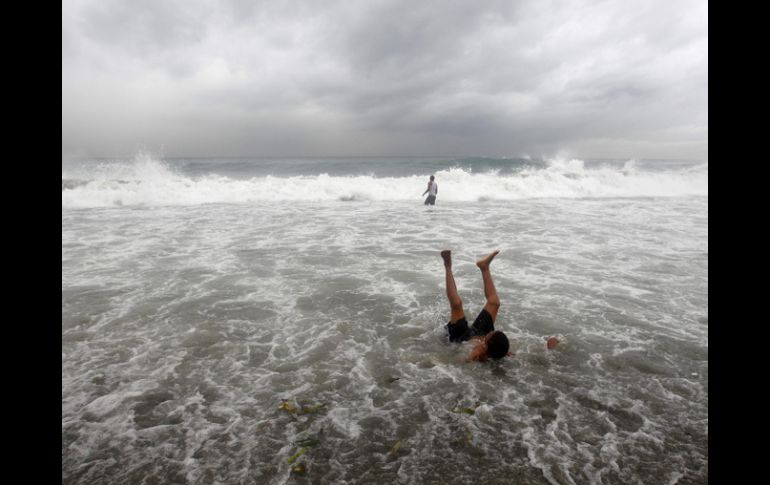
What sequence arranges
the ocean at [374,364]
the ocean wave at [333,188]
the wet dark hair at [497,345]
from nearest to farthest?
the ocean at [374,364], the wet dark hair at [497,345], the ocean wave at [333,188]

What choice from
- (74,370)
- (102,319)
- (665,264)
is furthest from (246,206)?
(665,264)

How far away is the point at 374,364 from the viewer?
198 inches

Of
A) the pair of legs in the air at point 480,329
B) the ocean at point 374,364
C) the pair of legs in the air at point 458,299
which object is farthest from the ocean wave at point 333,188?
the pair of legs in the air at point 480,329

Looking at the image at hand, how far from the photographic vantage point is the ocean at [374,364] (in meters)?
3.47

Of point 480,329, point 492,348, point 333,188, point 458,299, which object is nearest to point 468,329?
point 480,329

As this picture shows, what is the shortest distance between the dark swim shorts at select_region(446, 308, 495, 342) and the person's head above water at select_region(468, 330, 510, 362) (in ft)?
1.36

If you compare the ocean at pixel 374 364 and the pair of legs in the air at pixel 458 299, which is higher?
the pair of legs in the air at pixel 458 299

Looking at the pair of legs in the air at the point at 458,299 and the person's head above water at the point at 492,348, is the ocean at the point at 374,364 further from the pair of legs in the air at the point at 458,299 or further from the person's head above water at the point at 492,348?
the pair of legs in the air at the point at 458,299

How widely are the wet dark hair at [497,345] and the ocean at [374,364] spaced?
19 cm

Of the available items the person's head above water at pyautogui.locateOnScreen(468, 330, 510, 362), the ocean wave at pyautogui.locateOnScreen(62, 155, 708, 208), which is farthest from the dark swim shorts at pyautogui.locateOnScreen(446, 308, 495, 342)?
the ocean wave at pyautogui.locateOnScreen(62, 155, 708, 208)
